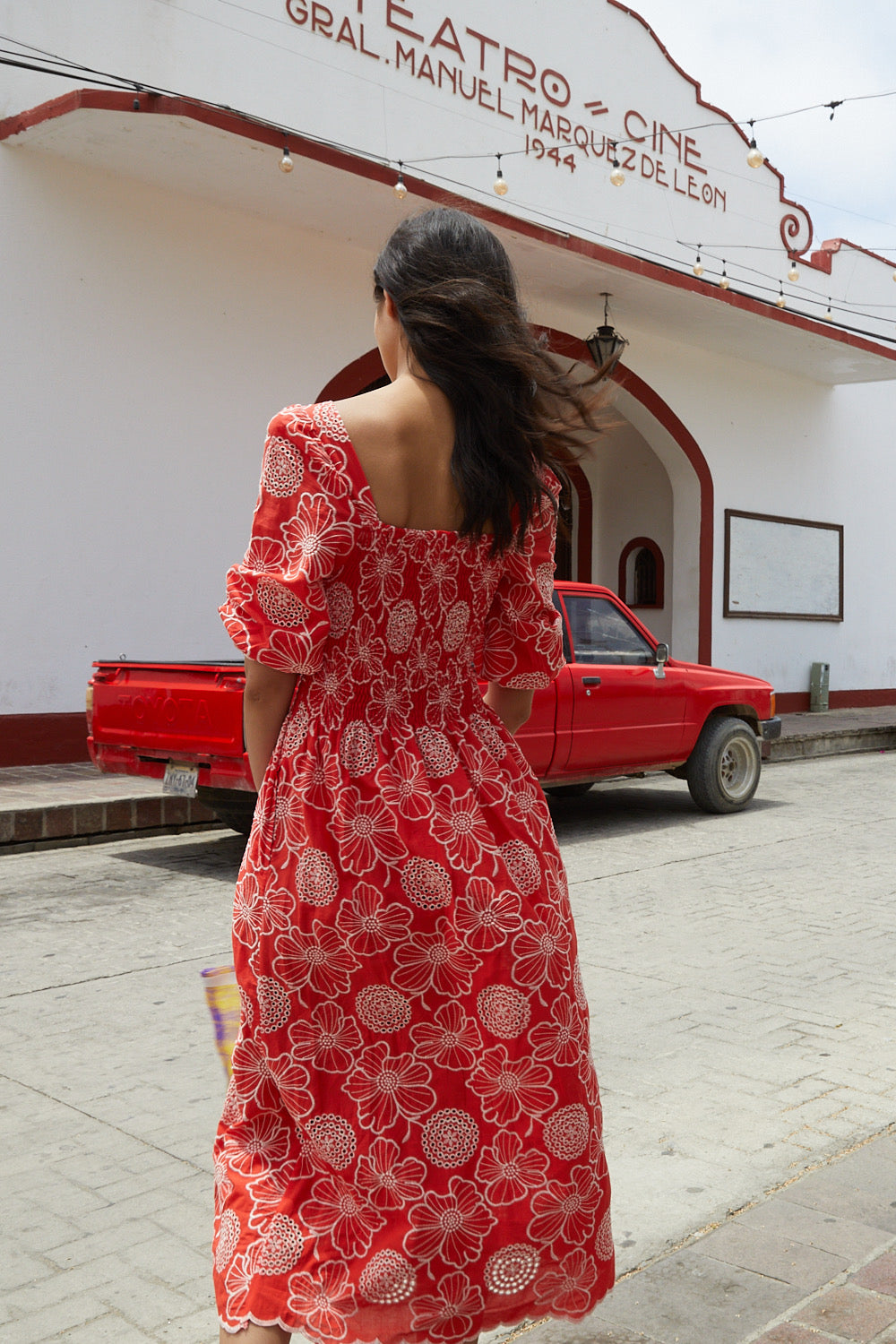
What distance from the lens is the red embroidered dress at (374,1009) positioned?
1.74 m

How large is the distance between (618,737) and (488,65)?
7.79 m

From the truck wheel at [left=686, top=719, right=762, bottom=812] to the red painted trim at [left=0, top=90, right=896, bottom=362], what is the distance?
13.5 feet

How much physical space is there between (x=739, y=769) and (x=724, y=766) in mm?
213

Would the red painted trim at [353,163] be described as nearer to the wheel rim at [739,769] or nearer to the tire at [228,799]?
the tire at [228,799]

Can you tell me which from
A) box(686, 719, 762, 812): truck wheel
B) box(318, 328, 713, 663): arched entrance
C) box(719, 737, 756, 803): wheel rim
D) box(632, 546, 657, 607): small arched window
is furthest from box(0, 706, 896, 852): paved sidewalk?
box(632, 546, 657, 607): small arched window

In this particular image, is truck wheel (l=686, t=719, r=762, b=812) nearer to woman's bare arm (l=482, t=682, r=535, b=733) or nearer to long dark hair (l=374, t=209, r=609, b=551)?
woman's bare arm (l=482, t=682, r=535, b=733)

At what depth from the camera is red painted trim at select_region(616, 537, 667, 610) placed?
17172 millimetres

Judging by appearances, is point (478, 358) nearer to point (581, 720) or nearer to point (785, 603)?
point (581, 720)

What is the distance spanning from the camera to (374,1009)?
69.6 inches

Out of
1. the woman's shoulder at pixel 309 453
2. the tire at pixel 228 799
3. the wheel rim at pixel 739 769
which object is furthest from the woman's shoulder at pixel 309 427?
the wheel rim at pixel 739 769

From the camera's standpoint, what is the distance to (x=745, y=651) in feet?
54.2

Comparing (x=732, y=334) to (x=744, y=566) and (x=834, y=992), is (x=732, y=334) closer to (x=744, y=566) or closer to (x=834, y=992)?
(x=744, y=566)

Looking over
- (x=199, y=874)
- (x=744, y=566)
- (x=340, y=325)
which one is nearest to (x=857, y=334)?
(x=744, y=566)

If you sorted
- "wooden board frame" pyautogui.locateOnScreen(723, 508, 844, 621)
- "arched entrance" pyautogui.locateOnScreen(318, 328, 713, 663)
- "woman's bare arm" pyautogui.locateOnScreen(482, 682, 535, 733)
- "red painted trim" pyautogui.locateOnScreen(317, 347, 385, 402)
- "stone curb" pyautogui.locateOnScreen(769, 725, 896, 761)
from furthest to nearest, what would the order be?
"wooden board frame" pyautogui.locateOnScreen(723, 508, 844, 621) < "arched entrance" pyautogui.locateOnScreen(318, 328, 713, 663) < "stone curb" pyautogui.locateOnScreen(769, 725, 896, 761) < "red painted trim" pyautogui.locateOnScreen(317, 347, 385, 402) < "woman's bare arm" pyautogui.locateOnScreen(482, 682, 535, 733)
